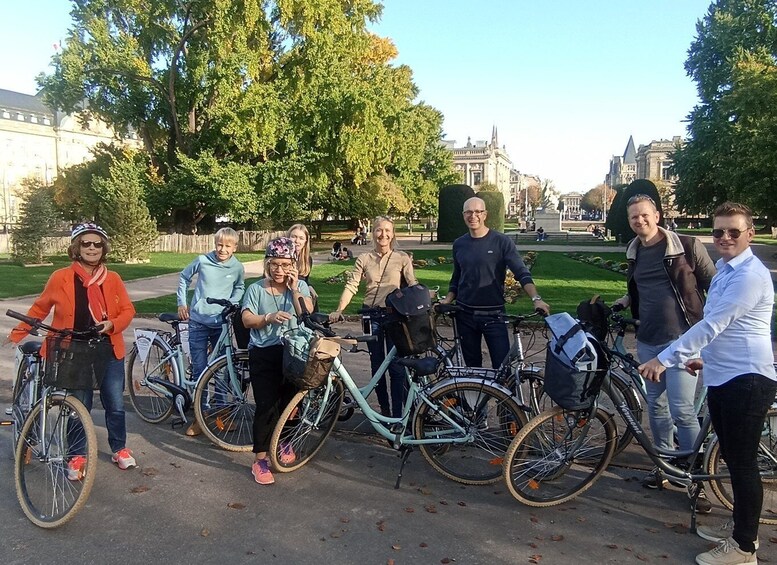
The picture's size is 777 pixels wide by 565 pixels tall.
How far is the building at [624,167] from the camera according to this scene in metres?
160

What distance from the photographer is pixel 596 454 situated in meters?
4.37

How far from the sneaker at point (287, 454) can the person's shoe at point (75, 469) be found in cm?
134

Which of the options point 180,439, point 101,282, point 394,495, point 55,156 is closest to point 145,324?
point 180,439

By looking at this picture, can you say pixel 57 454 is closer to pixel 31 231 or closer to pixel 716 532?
pixel 716 532

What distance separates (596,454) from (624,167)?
562 ft

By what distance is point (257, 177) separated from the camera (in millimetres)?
31719

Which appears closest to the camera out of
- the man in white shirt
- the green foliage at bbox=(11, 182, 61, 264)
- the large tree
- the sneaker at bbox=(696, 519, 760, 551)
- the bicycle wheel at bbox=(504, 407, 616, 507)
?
the man in white shirt

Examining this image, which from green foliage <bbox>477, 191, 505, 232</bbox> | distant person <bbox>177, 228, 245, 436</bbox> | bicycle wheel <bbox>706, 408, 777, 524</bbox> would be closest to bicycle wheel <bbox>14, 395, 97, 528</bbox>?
distant person <bbox>177, 228, 245, 436</bbox>

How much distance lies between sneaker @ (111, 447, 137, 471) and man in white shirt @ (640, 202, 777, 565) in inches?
147

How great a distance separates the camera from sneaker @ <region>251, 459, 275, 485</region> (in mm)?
4492

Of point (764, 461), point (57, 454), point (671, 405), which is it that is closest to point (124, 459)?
point (57, 454)

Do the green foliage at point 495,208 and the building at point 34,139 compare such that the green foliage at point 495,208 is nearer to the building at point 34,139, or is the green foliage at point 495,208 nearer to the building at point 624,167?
the building at point 34,139

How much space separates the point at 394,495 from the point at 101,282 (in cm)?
251

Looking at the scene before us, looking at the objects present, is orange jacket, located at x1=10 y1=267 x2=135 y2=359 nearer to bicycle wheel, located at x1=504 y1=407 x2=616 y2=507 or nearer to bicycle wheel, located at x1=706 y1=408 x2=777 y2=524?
bicycle wheel, located at x1=504 y1=407 x2=616 y2=507
